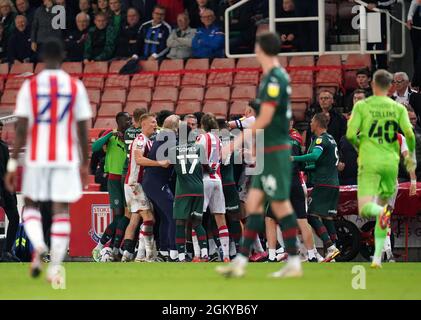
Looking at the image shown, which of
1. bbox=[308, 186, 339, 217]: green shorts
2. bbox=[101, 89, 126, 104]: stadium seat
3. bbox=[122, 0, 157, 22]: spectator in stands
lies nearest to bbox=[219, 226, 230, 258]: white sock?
bbox=[308, 186, 339, 217]: green shorts

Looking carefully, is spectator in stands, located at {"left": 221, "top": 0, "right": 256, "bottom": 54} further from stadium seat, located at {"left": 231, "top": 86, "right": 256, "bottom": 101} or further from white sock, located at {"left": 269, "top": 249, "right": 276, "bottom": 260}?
white sock, located at {"left": 269, "top": 249, "right": 276, "bottom": 260}

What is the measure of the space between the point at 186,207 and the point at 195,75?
596 centimetres

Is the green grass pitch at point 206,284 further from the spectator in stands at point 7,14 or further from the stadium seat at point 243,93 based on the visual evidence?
the spectator in stands at point 7,14

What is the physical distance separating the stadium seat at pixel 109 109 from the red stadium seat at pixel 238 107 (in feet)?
8.04

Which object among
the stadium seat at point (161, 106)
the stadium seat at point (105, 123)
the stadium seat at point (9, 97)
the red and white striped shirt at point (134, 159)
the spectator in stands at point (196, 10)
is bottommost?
the red and white striped shirt at point (134, 159)

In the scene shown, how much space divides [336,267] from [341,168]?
3.59 meters

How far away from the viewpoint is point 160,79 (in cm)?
2369

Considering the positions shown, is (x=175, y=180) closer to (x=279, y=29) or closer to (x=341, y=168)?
(x=341, y=168)

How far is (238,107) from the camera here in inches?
869

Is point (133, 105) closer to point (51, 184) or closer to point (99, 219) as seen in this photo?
point (99, 219)

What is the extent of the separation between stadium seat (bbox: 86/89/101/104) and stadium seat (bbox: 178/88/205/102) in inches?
70.6

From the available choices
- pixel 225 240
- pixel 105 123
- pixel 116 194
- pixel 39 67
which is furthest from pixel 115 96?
pixel 225 240

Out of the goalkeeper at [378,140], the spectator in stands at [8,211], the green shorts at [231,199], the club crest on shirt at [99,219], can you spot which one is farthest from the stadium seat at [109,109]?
the goalkeeper at [378,140]

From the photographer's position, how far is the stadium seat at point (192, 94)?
2289cm
